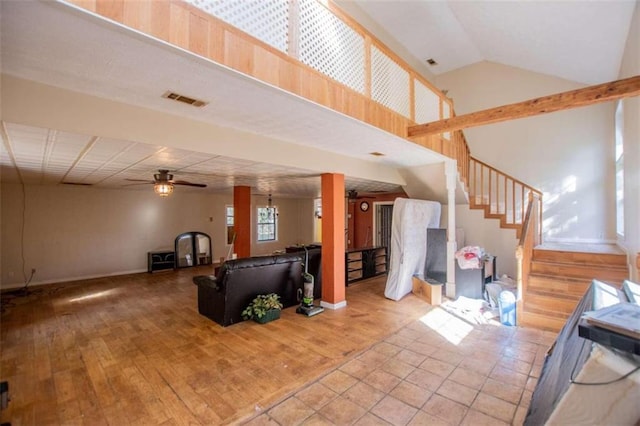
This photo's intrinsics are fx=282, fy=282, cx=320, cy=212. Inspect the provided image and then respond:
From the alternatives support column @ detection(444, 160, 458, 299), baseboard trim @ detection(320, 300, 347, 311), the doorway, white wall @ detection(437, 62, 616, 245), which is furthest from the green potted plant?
the doorway

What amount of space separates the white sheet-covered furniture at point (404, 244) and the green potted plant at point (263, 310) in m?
2.22

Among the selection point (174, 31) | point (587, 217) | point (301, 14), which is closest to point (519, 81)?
point (587, 217)

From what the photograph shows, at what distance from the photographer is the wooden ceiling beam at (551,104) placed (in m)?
2.42

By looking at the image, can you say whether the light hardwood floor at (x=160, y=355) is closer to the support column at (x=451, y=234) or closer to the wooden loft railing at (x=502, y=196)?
the support column at (x=451, y=234)

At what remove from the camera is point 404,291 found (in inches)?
211

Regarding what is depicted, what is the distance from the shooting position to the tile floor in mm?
2217

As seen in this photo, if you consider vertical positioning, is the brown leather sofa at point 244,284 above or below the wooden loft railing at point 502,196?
below

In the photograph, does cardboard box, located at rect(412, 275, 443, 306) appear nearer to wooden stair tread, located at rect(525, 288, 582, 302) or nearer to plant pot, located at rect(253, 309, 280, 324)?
wooden stair tread, located at rect(525, 288, 582, 302)

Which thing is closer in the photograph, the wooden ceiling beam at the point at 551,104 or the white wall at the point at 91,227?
the wooden ceiling beam at the point at 551,104

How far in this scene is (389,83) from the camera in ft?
11.8

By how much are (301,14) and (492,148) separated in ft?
22.6

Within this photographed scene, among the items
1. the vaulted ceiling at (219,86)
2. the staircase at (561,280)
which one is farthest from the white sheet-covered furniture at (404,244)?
the staircase at (561,280)

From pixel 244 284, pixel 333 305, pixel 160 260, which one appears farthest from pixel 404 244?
pixel 160 260

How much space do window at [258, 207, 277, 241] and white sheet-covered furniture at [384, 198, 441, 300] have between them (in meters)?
6.17
